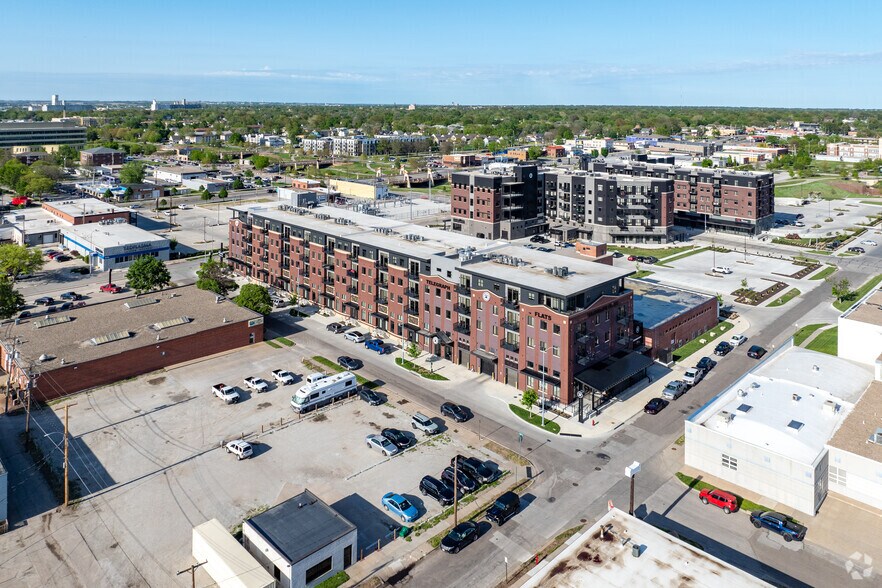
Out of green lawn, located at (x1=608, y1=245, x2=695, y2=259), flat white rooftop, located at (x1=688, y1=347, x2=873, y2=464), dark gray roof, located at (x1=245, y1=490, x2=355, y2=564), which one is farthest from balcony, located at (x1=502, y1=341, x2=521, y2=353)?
green lawn, located at (x1=608, y1=245, x2=695, y2=259)

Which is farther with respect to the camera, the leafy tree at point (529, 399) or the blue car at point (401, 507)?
the leafy tree at point (529, 399)

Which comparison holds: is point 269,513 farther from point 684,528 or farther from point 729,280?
point 729,280

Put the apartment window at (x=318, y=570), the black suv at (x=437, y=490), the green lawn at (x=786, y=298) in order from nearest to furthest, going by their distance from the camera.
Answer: the apartment window at (x=318, y=570)
the black suv at (x=437, y=490)
the green lawn at (x=786, y=298)

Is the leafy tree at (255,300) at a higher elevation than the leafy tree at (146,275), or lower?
lower

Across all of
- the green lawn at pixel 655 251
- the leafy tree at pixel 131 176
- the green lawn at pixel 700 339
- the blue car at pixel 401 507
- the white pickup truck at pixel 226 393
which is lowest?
the blue car at pixel 401 507

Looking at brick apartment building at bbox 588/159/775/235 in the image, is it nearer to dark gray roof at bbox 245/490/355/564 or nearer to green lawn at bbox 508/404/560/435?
green lawn at bbox 508/404/560/435

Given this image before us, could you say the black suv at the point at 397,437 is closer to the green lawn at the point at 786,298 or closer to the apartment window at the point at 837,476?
the apartment window at the point at 837,476

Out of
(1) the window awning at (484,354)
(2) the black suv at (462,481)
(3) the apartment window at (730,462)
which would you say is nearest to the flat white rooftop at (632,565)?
(2) the black suv at (462,481)

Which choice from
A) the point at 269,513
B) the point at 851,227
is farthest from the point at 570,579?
the point at 851,227

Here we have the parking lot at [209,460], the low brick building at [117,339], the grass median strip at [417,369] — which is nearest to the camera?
the parking lot at [209,460]
